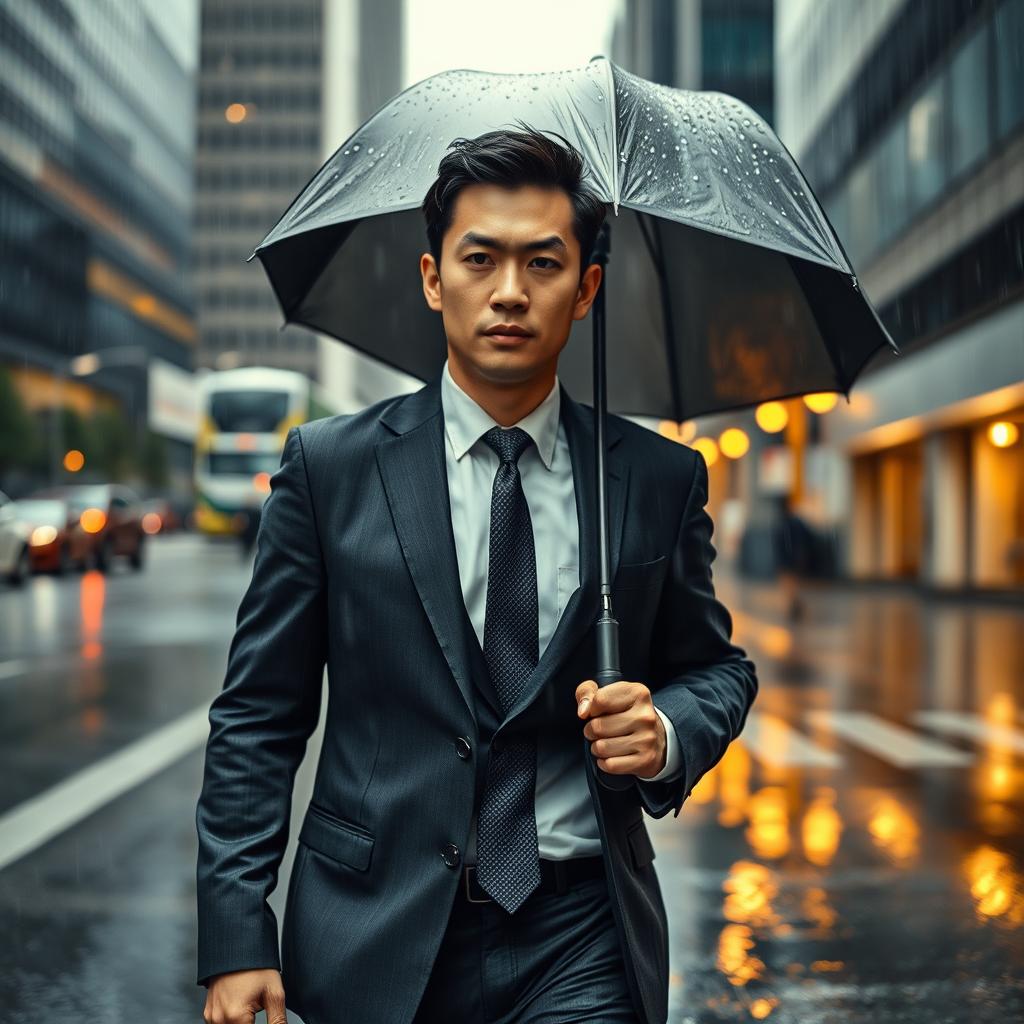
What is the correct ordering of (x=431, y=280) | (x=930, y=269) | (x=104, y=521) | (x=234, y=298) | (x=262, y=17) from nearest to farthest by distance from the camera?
(x=431, y=280) < (x=930, y=269) < (x=104, y=521) < (x=234, y=298) < (x=262, y=17)

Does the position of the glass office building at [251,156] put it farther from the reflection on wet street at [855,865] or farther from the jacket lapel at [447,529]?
the jacket lapel at [447,529]

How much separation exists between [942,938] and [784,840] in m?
1.56

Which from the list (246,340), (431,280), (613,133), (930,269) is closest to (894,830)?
(613,133)

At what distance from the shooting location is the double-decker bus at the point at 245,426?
40469 millimetres

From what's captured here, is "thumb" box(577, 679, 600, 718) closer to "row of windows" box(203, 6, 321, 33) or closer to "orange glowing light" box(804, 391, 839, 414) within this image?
"orange glowing light" box(804, 391, 839, 414)

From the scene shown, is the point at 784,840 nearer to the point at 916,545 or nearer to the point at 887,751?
the point at 887,751

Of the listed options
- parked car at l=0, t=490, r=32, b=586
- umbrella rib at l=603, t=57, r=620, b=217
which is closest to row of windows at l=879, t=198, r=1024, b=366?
parked car at l=0, t=490, r=32, b=586

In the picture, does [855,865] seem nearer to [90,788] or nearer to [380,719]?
[90,788]

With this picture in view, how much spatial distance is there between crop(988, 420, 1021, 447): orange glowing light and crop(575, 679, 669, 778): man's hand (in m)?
26.2

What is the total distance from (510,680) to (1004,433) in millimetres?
26764

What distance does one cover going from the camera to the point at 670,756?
2.27 metres

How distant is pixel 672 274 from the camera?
11.4ft

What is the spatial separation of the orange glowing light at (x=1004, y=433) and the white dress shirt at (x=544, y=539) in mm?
25923

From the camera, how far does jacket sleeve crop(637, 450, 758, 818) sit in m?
2.40
